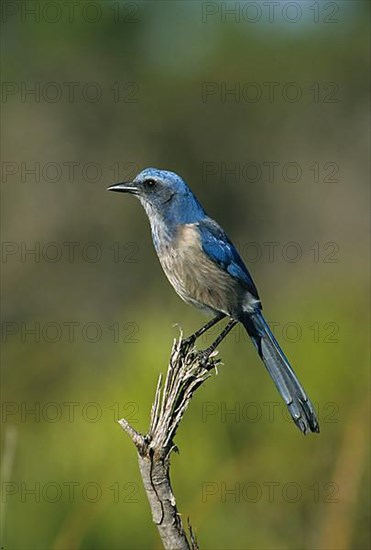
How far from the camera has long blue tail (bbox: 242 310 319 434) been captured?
167 inches

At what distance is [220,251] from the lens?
5020 mm

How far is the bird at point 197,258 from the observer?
4.90 metres

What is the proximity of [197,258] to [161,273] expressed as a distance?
7922 millimetres

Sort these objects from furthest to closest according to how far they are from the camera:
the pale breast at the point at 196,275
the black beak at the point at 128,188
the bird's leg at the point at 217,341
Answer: the black beak at the point at 128,188, the pale breast at the point at 196,275, the bird's leg at the point at 217,341

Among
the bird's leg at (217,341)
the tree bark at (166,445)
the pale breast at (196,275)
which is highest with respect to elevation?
the pale breast at (196,275)

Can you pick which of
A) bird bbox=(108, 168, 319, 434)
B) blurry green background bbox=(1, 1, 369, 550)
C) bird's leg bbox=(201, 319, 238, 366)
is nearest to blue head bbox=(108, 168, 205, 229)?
bird bbox=(108, 168, 319, 434)

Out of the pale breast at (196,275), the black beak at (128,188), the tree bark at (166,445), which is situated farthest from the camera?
the black beak at (128,188)

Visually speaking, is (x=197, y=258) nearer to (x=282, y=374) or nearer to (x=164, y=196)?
(x=164, y=196)

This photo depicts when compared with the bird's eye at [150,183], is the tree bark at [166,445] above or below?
below

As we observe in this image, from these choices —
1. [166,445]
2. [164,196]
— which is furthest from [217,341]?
[166,445]

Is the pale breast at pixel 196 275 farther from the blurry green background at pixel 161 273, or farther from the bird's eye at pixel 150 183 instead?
the blurry green background at pixel 161 273

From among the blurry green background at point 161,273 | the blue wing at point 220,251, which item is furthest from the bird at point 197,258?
the blurry green background at point 161,273

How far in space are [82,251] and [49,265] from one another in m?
0.64

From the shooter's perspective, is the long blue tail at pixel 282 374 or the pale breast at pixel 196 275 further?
the pale breast at pixel 196 275
